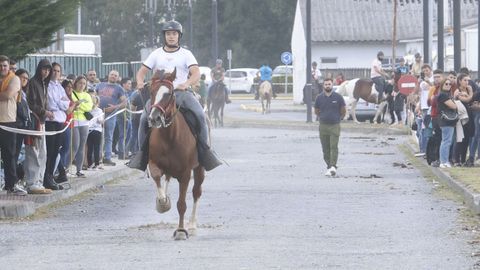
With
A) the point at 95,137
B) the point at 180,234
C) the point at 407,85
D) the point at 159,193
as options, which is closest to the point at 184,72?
the point at 159,193

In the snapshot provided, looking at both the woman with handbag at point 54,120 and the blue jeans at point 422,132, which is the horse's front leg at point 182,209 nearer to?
the woman with handbag at point 54,120

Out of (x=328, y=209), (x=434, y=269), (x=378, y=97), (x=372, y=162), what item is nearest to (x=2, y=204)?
(x=328, y=209)

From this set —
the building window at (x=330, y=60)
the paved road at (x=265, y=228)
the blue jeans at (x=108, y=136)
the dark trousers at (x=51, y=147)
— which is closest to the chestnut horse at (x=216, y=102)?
the blue jeans at (x=108, y=136)

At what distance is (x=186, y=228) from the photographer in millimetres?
15602

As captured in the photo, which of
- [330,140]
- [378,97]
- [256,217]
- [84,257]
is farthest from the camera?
[378,97]

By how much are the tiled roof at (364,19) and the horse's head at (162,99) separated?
60.9m

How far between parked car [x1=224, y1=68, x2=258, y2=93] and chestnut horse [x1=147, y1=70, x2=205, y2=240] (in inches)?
2796

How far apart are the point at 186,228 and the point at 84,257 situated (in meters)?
2.32

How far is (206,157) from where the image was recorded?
16203mm

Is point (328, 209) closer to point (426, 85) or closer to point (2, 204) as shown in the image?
point (2, 204)

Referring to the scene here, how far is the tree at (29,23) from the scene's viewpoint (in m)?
19.2

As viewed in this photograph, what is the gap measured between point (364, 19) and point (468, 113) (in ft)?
178

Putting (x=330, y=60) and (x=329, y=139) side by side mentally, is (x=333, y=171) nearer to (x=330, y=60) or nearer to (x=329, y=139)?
(x=329, y=139)

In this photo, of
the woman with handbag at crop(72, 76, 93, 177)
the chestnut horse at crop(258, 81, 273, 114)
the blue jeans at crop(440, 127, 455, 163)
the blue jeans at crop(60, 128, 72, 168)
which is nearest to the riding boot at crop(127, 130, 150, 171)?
the blue jeans at crop(60, 128, 72, 168)
